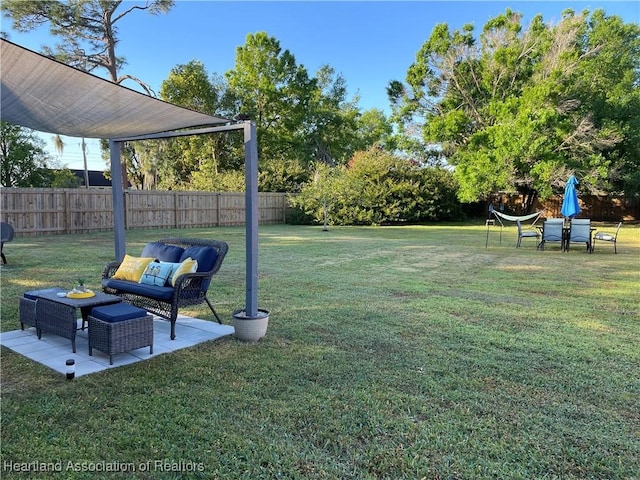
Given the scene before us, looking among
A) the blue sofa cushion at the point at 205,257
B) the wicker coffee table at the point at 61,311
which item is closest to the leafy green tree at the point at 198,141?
the blue sofa cushion at the point at 205,257

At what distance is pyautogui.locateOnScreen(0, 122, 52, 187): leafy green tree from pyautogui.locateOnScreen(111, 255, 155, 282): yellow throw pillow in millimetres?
17717

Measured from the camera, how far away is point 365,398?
2686 mm

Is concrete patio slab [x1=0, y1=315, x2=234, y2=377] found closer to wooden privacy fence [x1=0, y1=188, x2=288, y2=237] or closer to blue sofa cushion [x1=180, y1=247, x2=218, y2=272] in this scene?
blue sofa cushion [x1=180, y1=247, x2=218, y2=272]

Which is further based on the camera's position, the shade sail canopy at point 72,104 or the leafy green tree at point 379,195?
the leafy green tree at point 379,195

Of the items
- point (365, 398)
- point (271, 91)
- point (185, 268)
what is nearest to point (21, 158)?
point (271, 91)

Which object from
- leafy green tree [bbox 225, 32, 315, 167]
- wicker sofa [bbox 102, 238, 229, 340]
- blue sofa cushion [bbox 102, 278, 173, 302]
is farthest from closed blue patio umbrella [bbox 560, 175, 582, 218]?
leafy green tree [bbox 225, 32, 315, 167]

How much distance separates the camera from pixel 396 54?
24.0 meters

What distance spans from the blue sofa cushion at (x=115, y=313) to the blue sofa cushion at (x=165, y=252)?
1.20 meters

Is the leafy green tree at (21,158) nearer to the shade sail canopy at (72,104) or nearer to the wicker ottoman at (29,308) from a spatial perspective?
the shade sail canopy at (72,104)

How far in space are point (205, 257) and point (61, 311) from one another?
4.35 ft

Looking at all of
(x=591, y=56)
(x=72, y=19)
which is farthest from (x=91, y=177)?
(x=591, y=56)

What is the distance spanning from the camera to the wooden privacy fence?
1277cm

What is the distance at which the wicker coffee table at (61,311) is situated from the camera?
3.32m

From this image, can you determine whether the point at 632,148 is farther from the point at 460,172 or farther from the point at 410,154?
the point at 410,154
